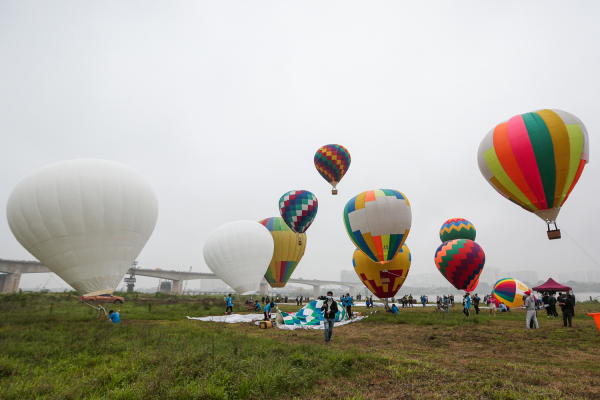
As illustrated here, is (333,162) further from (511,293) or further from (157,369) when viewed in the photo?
(157,369)

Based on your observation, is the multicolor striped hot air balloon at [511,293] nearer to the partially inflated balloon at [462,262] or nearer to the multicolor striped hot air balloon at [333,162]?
the partially inflated balloon at [462,262]

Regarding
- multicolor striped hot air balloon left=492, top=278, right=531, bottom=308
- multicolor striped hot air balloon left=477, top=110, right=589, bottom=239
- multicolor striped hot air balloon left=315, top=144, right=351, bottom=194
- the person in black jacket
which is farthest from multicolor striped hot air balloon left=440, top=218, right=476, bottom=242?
the person in black jacket

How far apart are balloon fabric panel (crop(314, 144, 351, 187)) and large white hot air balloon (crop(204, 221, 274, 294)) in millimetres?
7912

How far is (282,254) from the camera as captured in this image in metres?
30.9

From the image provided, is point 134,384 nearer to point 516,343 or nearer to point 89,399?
point 89,399

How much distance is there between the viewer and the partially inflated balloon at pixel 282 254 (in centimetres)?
3094

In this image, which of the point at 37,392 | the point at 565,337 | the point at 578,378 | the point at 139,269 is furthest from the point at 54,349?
the point at 139,269

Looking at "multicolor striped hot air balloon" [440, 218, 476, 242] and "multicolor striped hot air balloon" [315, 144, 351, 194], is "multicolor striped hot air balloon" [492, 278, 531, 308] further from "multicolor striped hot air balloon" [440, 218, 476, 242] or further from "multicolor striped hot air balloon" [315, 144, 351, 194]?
"multicolor striped hot air balloon" [315, 144, 351, 194]

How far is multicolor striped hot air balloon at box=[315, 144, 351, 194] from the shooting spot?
87.0 ft

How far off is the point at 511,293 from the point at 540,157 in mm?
13744

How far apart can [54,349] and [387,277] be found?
60.9 feet

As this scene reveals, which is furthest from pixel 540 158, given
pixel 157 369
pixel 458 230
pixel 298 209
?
pixel 298 209

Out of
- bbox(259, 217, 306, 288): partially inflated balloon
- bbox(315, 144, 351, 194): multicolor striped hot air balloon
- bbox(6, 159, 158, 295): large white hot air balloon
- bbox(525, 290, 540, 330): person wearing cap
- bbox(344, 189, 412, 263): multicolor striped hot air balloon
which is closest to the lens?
bbox(525, 290, 540, 330): person wearing cap

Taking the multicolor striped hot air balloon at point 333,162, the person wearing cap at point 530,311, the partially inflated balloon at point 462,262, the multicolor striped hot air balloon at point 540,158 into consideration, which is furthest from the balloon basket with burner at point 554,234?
the multicolor striped hot air balloon at point 333,162
